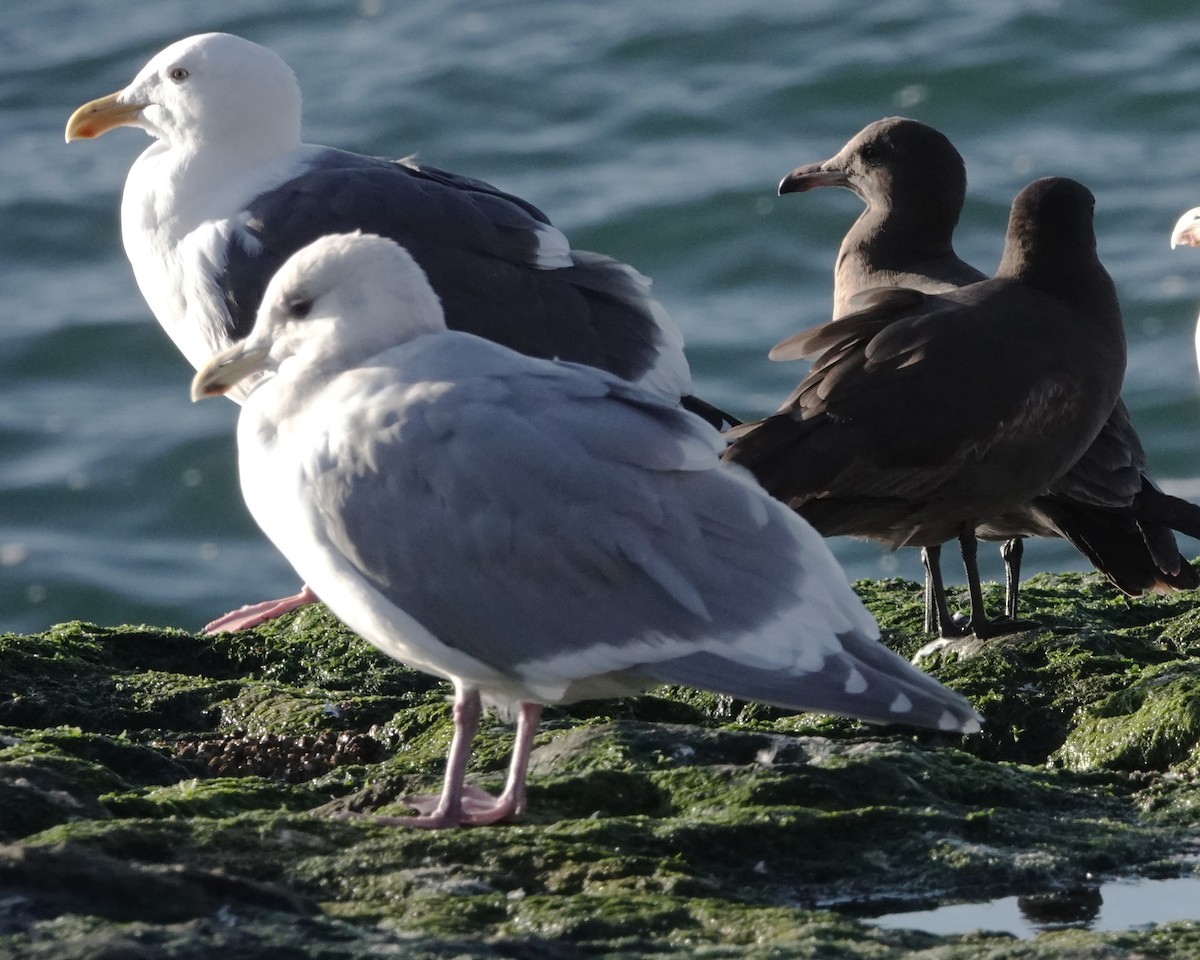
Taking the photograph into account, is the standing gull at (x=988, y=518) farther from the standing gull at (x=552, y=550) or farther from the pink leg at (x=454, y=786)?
the pink leg at (x=454, y=786)

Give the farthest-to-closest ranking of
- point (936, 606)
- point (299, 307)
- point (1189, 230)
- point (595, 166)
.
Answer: point (595, 166)
point (1189, 230)
point (936, 606)
point (299, 307)

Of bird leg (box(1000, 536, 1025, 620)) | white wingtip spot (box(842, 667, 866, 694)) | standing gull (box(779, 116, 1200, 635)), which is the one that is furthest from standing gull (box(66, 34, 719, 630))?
white wingtip spot (box(842, 667, 866, 694))

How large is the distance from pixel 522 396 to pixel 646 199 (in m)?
14.2

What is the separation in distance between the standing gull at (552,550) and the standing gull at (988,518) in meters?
2.12

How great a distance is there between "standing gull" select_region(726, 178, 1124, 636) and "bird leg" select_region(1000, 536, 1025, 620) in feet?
0.98

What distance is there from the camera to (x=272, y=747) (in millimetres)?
5180

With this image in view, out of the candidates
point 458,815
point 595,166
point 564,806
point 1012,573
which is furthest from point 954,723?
point 595,166

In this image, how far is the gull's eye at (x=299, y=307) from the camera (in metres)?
4.84

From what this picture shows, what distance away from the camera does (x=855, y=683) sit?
4.21m

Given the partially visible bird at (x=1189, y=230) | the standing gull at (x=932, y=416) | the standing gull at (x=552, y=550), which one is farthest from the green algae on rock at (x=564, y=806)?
the partially visible bird at (x=1189, y=230)

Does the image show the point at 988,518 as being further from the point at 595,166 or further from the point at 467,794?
the point at 595,166

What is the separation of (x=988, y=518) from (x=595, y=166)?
1284 centimetres

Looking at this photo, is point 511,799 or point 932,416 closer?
point 511,799

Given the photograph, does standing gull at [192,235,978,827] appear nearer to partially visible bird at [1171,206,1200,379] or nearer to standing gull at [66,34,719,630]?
standing gull at [66,34,719,630]
